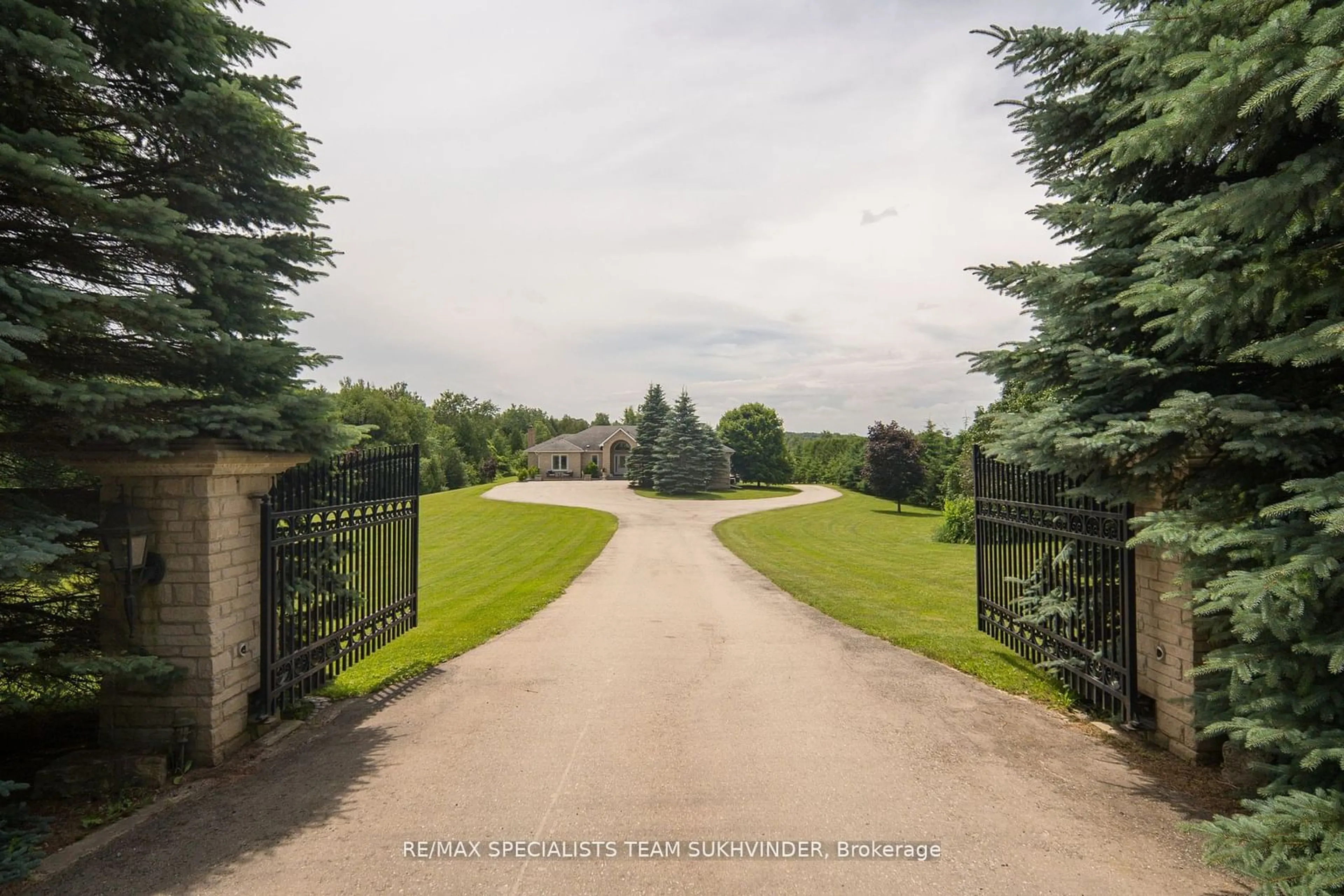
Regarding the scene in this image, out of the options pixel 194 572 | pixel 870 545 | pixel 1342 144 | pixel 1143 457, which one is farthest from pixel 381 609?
pixel 870 545

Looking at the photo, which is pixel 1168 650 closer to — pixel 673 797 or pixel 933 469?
pixel 673 797

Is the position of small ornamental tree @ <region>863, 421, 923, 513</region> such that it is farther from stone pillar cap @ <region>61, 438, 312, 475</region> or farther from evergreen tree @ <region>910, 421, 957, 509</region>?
stone pillar cap @ <region>61, 438, 312, 475</region>

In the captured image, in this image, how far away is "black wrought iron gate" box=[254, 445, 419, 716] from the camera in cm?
573

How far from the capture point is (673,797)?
4430 mm

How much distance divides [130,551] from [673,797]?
449cm

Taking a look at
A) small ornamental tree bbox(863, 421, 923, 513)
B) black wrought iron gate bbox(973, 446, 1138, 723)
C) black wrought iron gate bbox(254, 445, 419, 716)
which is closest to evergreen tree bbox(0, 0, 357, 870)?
black wrought iron gate bbox(254, 445, 419, 716)

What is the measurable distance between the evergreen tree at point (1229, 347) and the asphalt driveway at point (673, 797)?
1.02m

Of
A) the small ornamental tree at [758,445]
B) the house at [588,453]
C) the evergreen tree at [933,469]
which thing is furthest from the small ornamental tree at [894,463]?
the house at [588,453]

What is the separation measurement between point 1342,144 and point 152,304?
718 centimetres

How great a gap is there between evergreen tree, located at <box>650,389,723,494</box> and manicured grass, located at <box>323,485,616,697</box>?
13.5 metres

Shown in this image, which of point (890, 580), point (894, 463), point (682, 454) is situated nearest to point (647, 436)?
point (682, 454)

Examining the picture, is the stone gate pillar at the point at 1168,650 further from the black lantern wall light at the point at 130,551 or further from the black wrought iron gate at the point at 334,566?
the black lantern wall light at the point at 130,551

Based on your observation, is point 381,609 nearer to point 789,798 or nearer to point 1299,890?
point 789,798

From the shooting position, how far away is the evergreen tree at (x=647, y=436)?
4888 cm
